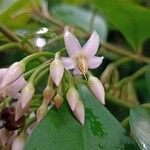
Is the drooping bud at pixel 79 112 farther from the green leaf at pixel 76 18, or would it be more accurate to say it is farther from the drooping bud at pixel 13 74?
the green leaf at pixel 76 18

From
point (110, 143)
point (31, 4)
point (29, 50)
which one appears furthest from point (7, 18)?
point (110, 143)

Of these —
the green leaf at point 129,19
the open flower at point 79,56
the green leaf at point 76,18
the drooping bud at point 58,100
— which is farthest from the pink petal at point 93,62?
the green leaf at point 76,18

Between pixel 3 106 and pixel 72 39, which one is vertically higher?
pixel 72 39

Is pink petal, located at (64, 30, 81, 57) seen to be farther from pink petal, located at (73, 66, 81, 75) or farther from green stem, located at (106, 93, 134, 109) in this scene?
green stem, located at (106, 93, 134, 109)

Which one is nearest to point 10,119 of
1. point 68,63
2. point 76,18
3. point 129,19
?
point 68,63

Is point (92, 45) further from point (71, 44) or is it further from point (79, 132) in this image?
point (79, 132)

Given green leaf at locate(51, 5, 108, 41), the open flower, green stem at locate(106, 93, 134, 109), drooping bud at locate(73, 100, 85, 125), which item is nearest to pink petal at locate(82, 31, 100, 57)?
the open flower

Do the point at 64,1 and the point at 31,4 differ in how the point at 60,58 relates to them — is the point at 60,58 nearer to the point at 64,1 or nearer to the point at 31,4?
the point at 31,4
